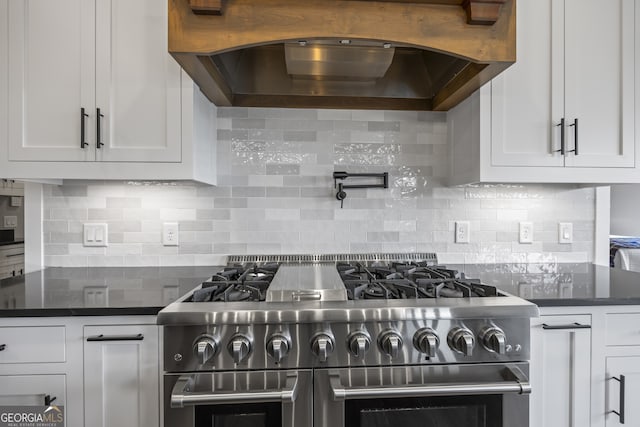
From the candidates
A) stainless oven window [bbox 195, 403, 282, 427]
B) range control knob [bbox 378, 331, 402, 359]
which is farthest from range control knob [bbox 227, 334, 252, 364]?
range control knob [bbox 378, 331, 402, 359]

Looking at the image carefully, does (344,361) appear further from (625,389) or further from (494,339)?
(625,389)

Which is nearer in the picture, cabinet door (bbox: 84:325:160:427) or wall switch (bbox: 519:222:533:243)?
cabinet door (bbox: 84:325:160:427)

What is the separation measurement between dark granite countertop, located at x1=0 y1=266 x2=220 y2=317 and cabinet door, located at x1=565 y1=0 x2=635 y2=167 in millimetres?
1784

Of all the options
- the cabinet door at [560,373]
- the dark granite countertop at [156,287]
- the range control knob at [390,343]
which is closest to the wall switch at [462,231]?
the dark granite countertop at [156,287]

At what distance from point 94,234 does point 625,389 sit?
2.35 metres

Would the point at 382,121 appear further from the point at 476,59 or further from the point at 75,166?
the point at 75,166

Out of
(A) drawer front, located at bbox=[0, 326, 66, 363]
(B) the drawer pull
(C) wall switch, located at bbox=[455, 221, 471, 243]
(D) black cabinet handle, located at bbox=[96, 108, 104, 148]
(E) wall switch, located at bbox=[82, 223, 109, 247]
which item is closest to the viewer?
(A) drawer front, located at bbox=[0, 326, 66, 363]

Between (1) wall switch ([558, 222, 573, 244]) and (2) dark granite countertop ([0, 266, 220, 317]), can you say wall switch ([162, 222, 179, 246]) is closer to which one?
(2) dark granite countertop ([0, 266, 220, 317])

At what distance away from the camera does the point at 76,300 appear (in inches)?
48.4

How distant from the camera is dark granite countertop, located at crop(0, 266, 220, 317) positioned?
3.79 ft

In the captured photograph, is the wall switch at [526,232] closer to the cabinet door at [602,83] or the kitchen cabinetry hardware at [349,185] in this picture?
the cabinet door at [602,83]

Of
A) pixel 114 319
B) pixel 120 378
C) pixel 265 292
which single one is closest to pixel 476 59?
pixel 265 292

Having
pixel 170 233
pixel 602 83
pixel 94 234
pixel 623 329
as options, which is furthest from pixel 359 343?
pixel 602 83

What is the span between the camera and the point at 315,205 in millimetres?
1845
